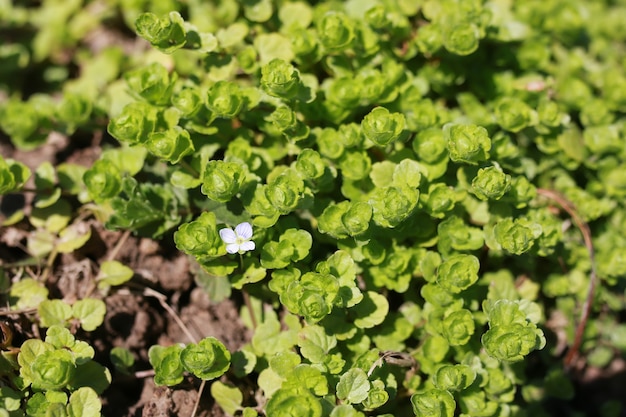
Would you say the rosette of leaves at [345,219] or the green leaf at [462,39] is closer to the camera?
the rosette of leaves at [345,219]

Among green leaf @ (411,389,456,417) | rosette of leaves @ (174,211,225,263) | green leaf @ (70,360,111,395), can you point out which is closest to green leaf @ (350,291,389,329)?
green leaf @ (411,389,456,417)

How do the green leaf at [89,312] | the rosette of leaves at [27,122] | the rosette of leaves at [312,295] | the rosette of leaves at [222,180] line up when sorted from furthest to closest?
the rosette of leaves at [27,122]
the green leaf at [89,312]
the rosette of leaves at [222,180]
the rosette of leaves at [312,295]

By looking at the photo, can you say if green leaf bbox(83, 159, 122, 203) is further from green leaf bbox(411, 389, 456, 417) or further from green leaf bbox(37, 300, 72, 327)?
green leaf bbox(411, 389, 456, 417)

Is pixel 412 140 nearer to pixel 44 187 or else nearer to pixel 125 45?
pixel 44 187

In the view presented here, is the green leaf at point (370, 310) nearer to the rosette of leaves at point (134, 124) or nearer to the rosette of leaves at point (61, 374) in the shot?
the rosette of leaves at point (61, 374)

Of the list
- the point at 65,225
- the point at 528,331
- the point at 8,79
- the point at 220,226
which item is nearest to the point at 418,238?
the point at 528,331

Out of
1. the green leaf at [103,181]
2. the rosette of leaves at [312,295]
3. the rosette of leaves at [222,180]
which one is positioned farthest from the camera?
the green leaf at [103,181]

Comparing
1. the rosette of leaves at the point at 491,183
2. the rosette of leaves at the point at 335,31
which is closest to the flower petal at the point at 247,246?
the rosette of leaves at the point at 491,183

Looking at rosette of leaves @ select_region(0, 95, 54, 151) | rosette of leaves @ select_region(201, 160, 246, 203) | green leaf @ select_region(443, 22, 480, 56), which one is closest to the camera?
rosette of leaves @ select_region(201, 160, 246, 203)
